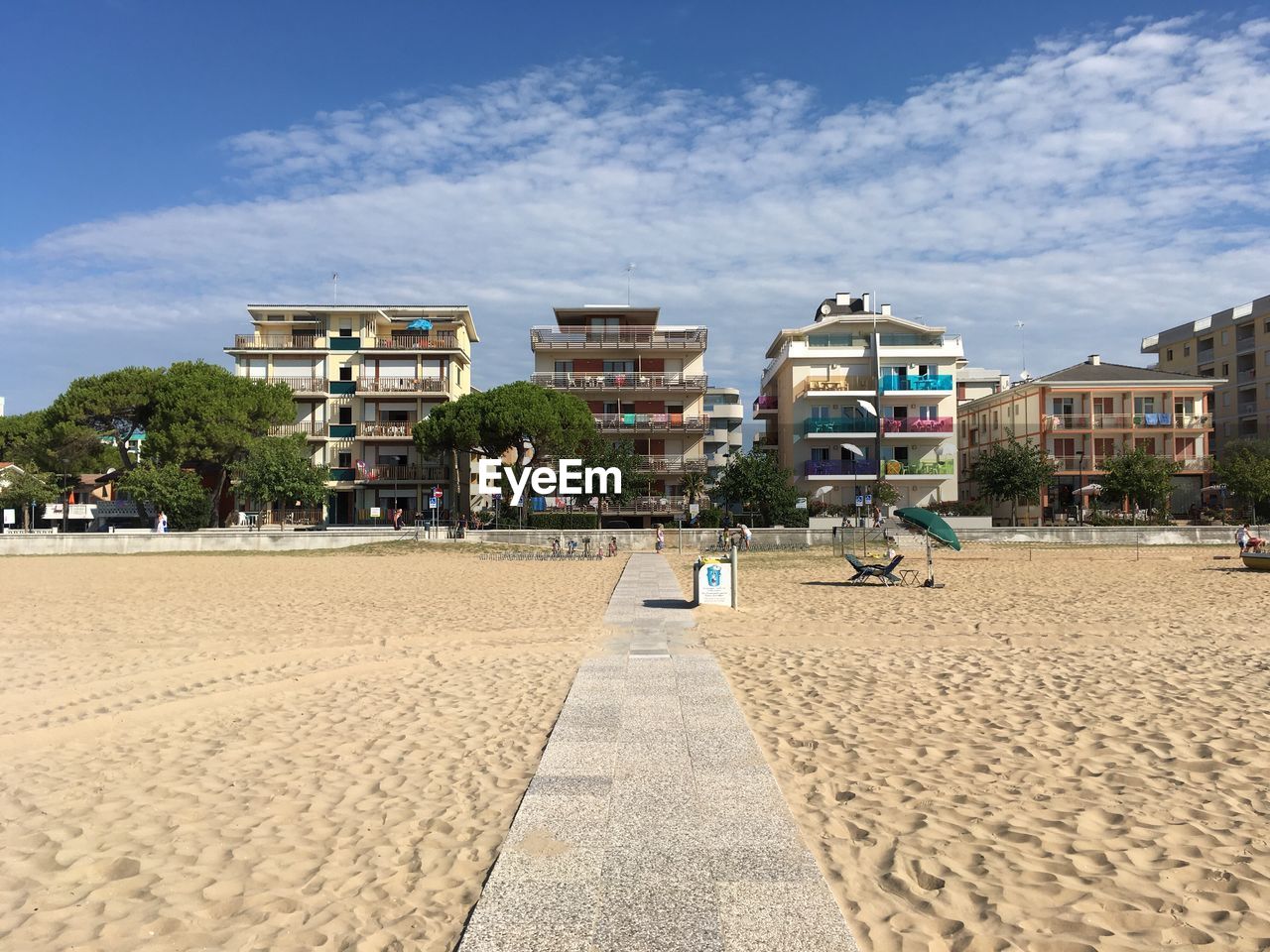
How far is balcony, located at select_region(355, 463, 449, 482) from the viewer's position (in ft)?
183

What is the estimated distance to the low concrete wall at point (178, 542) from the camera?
128 ft

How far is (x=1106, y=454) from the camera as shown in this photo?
54.5m

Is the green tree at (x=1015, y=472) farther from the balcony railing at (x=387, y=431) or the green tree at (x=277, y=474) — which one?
the green tree at (x=277, y=474)

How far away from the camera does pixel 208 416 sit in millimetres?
48906

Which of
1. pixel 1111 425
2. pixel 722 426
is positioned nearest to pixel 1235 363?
pixel 1111 425

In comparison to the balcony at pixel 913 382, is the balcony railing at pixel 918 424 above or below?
below

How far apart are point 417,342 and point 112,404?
738 inches

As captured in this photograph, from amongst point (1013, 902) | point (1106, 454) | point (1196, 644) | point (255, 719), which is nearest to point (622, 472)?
point (1106, 454)

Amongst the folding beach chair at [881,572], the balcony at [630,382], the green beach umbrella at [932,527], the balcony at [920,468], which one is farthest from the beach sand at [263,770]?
the balcony at [920,468]

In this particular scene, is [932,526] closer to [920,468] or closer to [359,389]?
[920,468]

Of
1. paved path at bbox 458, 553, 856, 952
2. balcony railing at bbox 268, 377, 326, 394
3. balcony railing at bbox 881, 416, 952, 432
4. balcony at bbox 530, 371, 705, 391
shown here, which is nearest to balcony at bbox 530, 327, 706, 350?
balcony at bbox 530, 371, 705, 391

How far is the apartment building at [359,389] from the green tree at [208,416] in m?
4.03

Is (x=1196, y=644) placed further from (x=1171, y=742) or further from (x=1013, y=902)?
(x=1013, y=902)

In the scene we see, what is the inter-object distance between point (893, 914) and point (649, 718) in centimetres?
395
